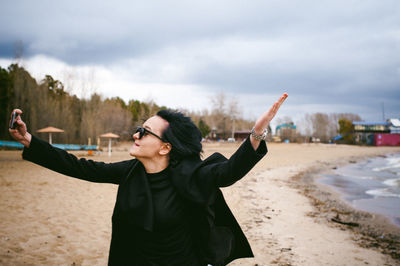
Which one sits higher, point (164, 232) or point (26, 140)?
point (26, 140)

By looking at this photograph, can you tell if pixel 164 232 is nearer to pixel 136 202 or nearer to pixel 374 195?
pixel 136 202

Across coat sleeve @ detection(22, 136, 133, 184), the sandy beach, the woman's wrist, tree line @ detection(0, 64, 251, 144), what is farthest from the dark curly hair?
tree line @ detection(0, 64, 251, 144)

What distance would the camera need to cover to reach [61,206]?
794 cm

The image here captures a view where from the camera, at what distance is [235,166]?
162 centimetres

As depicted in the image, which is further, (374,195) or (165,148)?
(374,195)

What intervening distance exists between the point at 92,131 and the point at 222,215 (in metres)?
40.9

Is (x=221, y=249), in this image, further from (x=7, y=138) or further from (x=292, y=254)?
(x=7, y=138)

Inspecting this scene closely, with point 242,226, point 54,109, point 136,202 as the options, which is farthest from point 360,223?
point 54,109

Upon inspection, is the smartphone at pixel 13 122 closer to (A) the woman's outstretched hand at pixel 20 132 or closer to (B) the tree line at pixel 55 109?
(A) the woman's outstretched hand at pixel 20 132

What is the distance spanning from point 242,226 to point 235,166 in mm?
5932

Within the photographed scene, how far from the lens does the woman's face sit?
6.61 ft

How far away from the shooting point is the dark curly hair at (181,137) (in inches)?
79.3

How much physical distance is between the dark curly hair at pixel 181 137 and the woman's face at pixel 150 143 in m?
0.05

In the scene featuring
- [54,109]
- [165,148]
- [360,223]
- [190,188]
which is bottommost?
[360,223]
